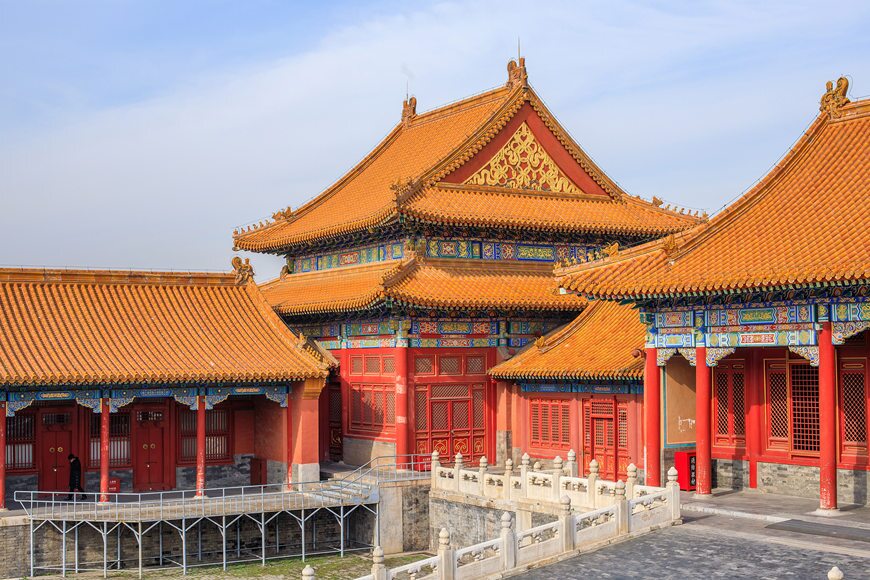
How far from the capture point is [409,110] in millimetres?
47250

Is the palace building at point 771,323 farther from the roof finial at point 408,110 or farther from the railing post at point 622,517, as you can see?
the roof finial at point 408,110

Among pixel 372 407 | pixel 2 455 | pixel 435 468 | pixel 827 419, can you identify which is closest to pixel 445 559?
pixel 827 419

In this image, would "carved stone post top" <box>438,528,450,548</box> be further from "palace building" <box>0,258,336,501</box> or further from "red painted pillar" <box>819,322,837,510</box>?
"palace building" <box>0,258,336,501</box>

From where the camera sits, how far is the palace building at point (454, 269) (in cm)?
3612

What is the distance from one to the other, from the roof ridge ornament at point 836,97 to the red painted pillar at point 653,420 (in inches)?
308

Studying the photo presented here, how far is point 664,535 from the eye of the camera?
24203 millimetres

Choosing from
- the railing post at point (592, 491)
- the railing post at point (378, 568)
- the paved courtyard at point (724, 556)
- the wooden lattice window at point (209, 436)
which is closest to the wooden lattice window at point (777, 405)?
the paved courtyard at point (724, 556)

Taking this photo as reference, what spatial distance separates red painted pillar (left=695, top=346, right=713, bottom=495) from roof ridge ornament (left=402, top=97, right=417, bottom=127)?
22.0 m

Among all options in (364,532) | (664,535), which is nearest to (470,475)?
(364,532)

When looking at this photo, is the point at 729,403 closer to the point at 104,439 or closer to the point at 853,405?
the point at 853,405

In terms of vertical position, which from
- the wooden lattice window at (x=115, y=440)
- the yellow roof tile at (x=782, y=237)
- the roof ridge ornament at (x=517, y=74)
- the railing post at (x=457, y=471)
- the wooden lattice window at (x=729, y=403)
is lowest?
the railing post at (x=457, y=471)

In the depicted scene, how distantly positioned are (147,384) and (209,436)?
443cm

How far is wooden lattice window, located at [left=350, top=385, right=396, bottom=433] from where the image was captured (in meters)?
36.5

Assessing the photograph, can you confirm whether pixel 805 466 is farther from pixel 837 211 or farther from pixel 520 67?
pixel 520 67
